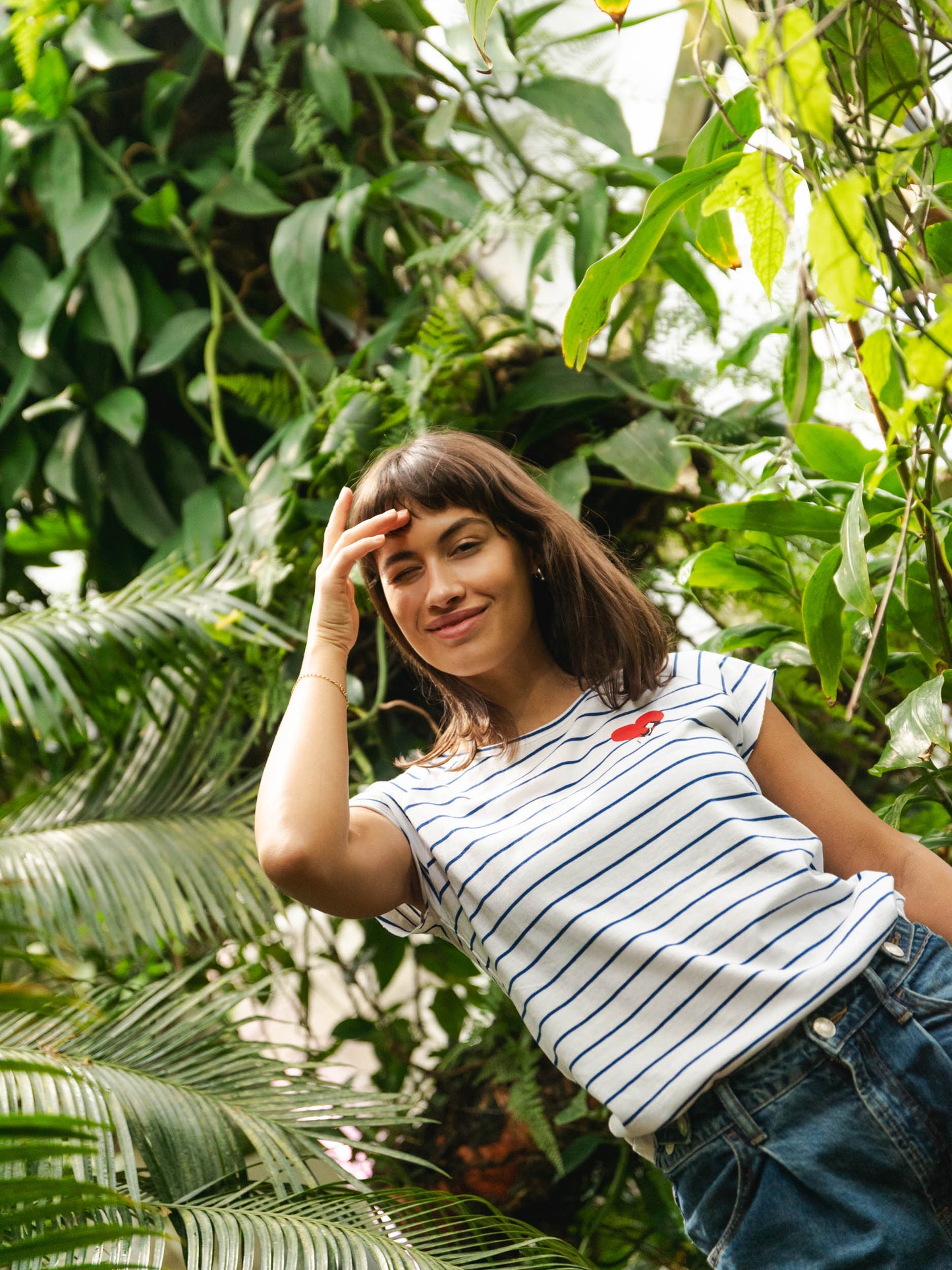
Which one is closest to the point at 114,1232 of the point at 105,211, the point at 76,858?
the point at 76,858

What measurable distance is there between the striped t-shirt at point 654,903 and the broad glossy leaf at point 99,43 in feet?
5.53

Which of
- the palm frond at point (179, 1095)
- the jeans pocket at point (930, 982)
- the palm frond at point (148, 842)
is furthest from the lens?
the palm frond at point (148, 842)

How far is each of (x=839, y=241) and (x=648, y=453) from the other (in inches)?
42.6

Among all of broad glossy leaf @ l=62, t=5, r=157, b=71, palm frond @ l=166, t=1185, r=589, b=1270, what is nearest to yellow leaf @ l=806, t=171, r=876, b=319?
palm frond @ l=166, t=1185, r=589, b=1270

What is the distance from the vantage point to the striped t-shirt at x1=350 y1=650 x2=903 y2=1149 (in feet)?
2.76

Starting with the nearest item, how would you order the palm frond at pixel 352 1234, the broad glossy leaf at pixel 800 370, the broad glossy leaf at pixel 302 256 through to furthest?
1. the broad glossy leaf at pixel 800 370
2. the palm frond at pixel 352 1234
3. the broad glossy leaf at pixel 302 256

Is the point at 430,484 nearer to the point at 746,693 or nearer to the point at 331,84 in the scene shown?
the point at 746,693

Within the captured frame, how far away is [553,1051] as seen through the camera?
899 mm

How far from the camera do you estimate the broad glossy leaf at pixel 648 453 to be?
155 centimetres

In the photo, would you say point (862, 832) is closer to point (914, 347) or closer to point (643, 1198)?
point (914, 347)

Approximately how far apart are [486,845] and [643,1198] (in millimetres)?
909

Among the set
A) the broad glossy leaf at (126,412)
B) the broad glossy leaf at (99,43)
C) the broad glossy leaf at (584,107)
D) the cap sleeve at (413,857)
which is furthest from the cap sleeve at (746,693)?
the broad glossy leaf at (99,43)

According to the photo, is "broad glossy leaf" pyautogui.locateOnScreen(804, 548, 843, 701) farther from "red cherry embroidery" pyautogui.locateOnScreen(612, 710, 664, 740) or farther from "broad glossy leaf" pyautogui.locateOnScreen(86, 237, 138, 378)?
"broad glossy leaf" pyautogui.locateOnScreen(86, 237, 138, 378)

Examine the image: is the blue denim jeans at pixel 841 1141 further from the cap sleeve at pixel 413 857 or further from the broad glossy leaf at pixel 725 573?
the broad glossy leaf at pixel 725 573
